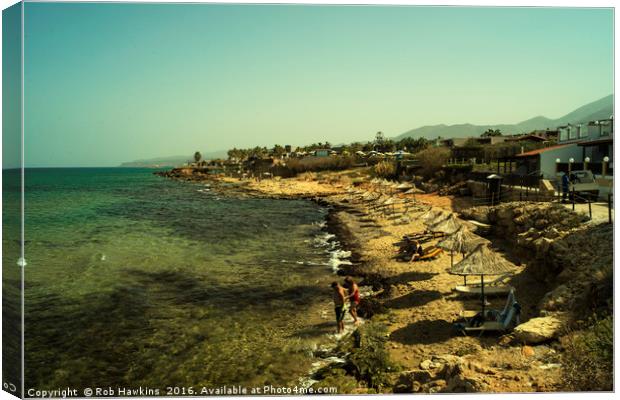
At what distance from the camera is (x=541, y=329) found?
8.66m

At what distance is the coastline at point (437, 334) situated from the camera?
7.42m

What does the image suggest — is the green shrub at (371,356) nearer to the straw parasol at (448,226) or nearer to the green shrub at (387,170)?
the straw parasol at (448,226)

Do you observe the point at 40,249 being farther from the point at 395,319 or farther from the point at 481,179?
the point at 481,179

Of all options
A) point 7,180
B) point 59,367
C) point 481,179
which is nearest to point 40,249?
point 59,367

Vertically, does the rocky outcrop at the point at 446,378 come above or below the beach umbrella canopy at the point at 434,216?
below

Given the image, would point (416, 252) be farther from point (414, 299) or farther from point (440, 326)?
point (440, 326)

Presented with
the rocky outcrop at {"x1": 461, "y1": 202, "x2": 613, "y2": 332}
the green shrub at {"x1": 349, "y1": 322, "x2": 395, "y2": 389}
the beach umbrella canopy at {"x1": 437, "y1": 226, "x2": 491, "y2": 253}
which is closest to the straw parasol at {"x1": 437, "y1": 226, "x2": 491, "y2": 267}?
the beach umbrella canopy at {"x1": 437, "y1": 226, "x2": 491, "y2": 253}

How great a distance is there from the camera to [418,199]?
35.2 metres

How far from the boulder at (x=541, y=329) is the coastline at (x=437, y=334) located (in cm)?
13

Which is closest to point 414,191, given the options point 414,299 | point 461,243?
point 461,243

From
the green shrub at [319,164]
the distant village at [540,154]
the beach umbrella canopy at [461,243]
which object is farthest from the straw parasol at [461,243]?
the green shrub at [319,164]

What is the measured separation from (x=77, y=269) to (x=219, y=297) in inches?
339

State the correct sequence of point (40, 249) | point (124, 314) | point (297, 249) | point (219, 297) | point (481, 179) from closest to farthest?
point (124, 314)
point (219, 297)
point (297, 249)
point (40, 249)
point (481, 179)

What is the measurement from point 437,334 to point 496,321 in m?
1.34
